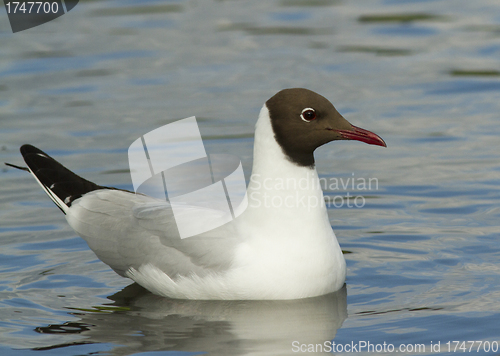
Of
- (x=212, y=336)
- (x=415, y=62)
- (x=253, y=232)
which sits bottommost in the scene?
(x=415, y=62)

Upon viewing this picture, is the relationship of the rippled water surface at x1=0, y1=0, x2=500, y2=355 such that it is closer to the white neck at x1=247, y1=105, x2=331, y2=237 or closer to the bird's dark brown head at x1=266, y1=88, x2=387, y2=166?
the white neck at x1=247, y1=105, x2=331, y2=237

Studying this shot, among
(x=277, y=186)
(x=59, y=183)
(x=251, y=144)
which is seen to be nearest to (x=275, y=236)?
(x=277, y=186)

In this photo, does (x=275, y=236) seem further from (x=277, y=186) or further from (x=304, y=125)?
(x=304, y=125)

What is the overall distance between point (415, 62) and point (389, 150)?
3.87 metres

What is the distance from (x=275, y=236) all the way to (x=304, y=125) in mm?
883

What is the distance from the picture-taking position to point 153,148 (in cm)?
1110

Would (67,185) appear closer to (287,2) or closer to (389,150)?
(389,150)

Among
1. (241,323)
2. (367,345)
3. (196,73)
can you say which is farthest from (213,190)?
(196,73)

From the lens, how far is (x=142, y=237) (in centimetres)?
723

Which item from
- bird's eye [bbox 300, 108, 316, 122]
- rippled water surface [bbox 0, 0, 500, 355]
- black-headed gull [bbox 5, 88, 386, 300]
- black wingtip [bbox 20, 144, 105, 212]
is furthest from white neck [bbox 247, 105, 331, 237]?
black wingtip [bbox 20, 144, 105, 212]

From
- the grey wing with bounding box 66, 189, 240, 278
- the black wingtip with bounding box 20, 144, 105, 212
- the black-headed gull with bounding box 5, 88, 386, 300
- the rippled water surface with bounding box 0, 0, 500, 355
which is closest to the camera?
the rippled water surface with bounding box 0, 0, 500, 355

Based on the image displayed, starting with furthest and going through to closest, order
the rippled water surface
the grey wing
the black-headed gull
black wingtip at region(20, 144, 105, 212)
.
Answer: black wingtip at region(20, 144, 105, 212) → the grey wing → the black-headed gull → the rippled water surface

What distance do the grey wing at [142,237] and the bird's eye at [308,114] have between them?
3.33 feet

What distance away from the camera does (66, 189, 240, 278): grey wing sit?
688cm
